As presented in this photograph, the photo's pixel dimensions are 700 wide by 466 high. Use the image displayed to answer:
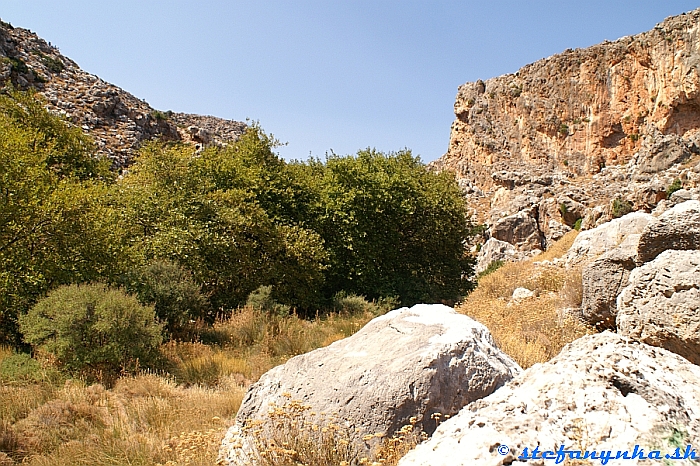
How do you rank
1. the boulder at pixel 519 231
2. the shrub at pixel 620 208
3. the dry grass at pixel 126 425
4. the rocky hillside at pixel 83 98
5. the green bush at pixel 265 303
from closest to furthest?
the dry grass at pixel 126 425 < the green bush at pixel 265 303 < the rocky hillside at pixel 83 98 < the shrub at pixel 620 208 < the boulder at pixel 519 231

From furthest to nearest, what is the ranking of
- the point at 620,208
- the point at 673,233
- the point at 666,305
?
the point at 620,208, the point at 673,233, the point at 666,305

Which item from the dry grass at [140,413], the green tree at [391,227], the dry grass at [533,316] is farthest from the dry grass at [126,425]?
the green tree at [391,227]

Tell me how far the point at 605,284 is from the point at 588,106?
40.7 m

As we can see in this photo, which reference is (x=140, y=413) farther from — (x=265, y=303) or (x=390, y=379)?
(x=265, y=303)

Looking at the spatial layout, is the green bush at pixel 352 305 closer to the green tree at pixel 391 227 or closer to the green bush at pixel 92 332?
the green tree at pixel 391 227

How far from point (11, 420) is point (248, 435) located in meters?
3.06

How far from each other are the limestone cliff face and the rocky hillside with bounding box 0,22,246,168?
27558mm

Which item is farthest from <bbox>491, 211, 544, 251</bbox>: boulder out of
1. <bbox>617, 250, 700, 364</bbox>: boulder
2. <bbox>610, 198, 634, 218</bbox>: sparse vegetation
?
<bbox>617, 250, 700, 364</bbox>: boulder

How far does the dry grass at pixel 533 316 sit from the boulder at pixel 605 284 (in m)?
0.26

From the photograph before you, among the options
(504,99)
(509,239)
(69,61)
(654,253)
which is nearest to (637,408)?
(654,253)

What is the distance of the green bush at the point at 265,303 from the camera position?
10109 millimetres

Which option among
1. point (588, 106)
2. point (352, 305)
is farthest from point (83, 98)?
point (588, 106)

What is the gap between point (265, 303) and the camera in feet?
33.6

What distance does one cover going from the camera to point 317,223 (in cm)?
1345
